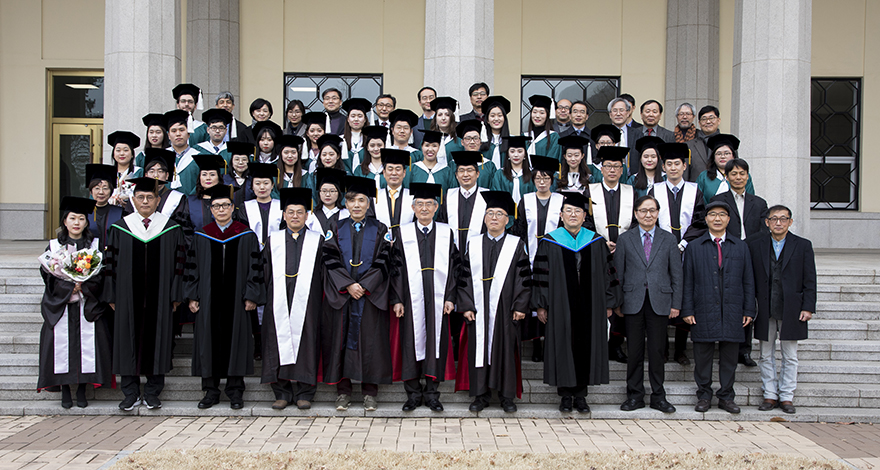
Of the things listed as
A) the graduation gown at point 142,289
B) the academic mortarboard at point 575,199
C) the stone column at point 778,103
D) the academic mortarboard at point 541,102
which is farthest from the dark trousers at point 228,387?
the stone column at point 778,103

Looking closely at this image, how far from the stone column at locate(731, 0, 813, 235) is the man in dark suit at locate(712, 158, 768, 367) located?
7.53 feet

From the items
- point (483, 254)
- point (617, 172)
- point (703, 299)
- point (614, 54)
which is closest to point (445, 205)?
point (483, 254)

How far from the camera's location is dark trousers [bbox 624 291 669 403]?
5.98m

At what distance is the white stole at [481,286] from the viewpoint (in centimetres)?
592

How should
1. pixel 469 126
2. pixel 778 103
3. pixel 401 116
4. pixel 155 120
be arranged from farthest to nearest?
pixel 778 103
pixel 155 120
pixel 401 116
pixel 469 126

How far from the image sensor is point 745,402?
6133mm

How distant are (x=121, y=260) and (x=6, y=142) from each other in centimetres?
864

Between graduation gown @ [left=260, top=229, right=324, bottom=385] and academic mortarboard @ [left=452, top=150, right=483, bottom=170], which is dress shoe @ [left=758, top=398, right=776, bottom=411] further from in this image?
graduation gown @ [left=260, top=229, right=324, bottom=385]

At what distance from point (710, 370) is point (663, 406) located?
533 mm

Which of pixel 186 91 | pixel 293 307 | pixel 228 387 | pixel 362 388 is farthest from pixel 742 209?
pixel 186 91

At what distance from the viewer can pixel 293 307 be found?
600 cm

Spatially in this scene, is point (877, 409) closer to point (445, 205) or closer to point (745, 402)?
point (745, 402)

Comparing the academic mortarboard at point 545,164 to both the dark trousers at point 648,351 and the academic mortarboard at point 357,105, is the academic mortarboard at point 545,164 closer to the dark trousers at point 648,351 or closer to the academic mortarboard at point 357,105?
the dark trousers at point 648,351

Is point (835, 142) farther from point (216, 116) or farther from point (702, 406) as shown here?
point (216, 116)
